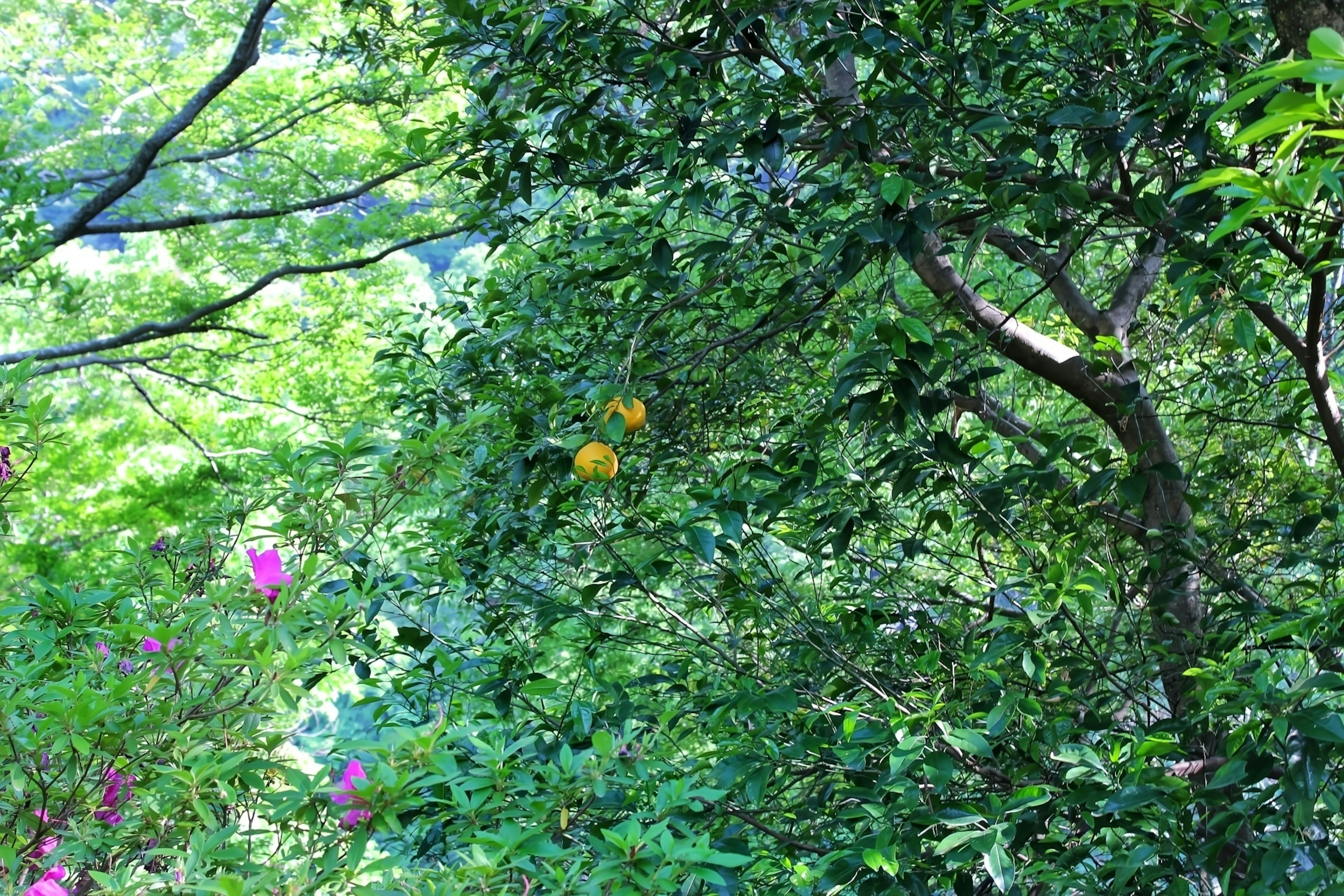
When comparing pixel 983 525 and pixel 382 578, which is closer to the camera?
pixel 983 525

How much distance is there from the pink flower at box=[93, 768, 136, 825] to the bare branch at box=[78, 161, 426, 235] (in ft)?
18.2

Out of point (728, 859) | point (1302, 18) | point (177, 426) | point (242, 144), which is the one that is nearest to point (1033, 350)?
point (1302, 18)

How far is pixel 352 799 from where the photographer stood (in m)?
1.20

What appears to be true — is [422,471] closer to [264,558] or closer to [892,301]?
[264,558]

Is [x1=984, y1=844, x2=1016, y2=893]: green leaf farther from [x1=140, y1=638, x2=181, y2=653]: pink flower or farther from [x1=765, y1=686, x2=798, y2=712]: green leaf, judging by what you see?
[x1=140, y1=638, x2=181, y2=653]: pink flower

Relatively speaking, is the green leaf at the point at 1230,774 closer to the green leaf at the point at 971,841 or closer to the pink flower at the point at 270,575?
the green leaf at the point at 971,841

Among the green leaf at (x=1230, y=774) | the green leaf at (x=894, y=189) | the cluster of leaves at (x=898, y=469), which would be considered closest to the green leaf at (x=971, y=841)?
the cluster of leaves at (x=898, y=469)

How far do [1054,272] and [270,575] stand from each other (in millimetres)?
1875

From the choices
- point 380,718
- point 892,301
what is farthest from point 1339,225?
point 380,718

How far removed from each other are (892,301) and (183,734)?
1.80 metres

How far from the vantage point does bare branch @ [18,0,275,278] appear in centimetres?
560

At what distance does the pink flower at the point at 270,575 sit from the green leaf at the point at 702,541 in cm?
59

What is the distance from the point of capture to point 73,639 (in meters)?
1.89

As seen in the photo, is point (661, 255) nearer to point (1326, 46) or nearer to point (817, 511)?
point (817, 511)
